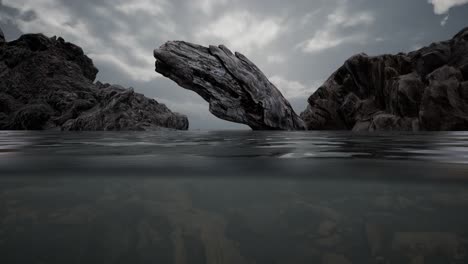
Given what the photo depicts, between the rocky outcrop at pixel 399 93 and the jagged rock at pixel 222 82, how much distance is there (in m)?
10.4

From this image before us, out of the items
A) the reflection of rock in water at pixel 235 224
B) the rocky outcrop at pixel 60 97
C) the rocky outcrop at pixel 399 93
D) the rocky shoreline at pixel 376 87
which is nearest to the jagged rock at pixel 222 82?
the rocky shoreline at pixel 376 87

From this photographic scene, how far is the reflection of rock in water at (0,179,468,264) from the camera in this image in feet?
2.08

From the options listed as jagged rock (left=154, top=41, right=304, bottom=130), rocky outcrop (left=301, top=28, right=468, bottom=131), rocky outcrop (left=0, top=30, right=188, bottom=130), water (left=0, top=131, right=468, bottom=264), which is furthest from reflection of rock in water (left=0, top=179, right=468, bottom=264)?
rocky outcrop (left=301, top=28, right=468, bottom=131)

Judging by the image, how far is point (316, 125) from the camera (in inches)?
1190

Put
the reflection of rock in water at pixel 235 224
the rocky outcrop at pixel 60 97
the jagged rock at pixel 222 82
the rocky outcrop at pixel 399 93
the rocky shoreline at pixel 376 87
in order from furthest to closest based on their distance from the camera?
1. the rocky outcrop at pixel 60 97
2. the rocky outcrop at pixel 399 93
3. the rocky shoreline at pixel 376 87
4. the jagged rock at pixel 222 82
5. the reflection of rock in water at pixel 235 224

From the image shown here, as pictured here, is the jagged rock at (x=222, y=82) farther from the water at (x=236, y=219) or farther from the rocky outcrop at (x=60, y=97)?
the water at (x=236, y=219)

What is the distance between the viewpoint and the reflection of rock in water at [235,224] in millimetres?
633

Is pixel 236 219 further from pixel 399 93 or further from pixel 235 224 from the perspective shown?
pixel 399 93

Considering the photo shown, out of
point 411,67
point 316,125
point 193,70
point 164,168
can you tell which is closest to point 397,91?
point 411,67

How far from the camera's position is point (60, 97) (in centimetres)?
2900

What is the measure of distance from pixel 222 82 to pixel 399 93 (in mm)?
15226

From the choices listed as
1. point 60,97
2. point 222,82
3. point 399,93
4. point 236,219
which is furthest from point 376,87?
point 60,97

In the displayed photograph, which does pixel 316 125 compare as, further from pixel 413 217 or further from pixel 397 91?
pixel 413 217

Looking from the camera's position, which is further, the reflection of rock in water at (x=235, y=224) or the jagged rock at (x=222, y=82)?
the jagged rock at (x=222, y=82)
